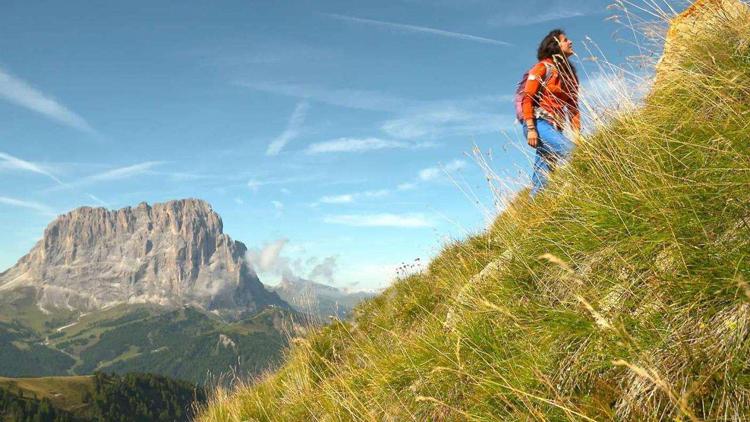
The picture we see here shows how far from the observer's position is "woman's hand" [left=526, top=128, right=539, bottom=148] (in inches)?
319

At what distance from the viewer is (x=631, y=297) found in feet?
9.29

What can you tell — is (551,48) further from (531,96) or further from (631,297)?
(631,297)

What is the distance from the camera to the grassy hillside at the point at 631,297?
7.55 feet

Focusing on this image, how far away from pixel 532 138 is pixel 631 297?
5709mm

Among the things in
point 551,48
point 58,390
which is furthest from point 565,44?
point 58,390

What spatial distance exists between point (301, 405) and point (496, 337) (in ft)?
12.5

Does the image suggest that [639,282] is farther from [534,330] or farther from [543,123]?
[543,123]

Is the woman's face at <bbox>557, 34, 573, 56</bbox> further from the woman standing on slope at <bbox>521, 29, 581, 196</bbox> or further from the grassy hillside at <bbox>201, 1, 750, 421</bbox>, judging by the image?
the grassy hillside at <bbox>201, 1, 750, 421</bbox>

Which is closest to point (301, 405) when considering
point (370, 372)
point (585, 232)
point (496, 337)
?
point (370, 372)

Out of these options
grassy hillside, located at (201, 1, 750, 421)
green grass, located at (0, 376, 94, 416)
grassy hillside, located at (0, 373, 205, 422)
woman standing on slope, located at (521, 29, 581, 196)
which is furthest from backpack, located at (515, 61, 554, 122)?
green grass, located at (0, 376, 94, 416)

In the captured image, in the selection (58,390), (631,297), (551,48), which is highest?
(58,390)

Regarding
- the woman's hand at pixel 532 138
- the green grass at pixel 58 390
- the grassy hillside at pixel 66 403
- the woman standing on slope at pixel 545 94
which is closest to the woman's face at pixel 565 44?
the woman standing on slope at pixel 545 94

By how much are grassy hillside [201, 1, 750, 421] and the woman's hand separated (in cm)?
257

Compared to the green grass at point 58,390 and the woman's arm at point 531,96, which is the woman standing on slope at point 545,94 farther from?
the green grass at point 58,390
